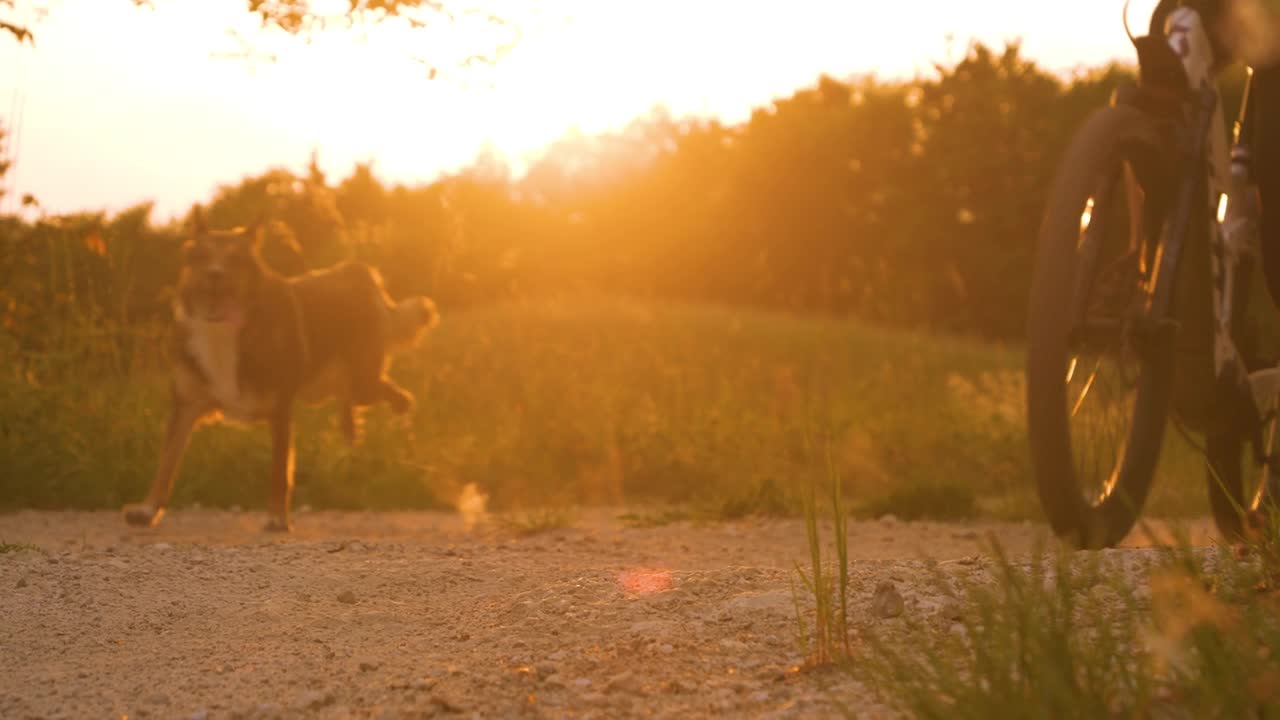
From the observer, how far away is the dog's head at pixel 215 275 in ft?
22.1

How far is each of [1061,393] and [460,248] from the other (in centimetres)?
683

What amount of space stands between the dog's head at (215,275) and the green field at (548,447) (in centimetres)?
114

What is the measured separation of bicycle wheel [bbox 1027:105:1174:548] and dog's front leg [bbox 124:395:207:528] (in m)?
4.46

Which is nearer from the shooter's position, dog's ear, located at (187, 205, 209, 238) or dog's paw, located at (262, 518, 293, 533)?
dog's paw, located at (262, 518, 293, 533)

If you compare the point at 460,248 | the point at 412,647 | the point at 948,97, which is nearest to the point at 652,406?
the point at 460,248

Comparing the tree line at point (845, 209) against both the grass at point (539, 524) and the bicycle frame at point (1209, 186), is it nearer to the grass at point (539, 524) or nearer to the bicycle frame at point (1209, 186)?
the grass at point (539, 524)

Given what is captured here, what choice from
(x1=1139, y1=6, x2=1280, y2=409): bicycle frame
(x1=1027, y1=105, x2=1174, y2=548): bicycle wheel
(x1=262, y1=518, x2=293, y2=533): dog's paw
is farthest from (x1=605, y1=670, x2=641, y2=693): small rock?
(x1=262, y1=518, x2=293, y2=533): dog's paw

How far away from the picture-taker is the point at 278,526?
252 inches

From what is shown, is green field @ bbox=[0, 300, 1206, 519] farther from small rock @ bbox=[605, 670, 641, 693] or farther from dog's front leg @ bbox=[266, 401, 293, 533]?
small rock @ bbox=[605, 670, 641, 693]

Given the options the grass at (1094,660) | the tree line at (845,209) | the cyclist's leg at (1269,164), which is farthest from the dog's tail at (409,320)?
the tree line at (845,209)

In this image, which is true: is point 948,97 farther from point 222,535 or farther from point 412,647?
point 412,647

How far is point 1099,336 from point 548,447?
545 centimetres

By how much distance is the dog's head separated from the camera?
673 cm

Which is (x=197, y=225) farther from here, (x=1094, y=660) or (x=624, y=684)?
(x=1094, y=660)
